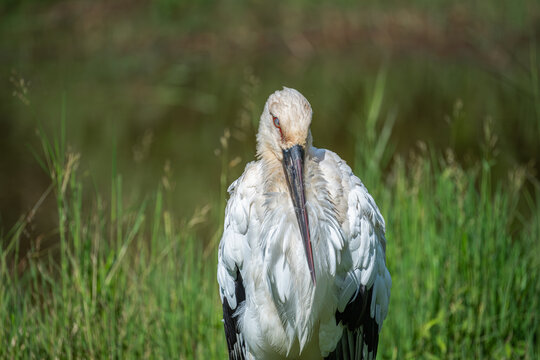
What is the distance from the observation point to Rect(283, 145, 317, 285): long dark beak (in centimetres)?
229

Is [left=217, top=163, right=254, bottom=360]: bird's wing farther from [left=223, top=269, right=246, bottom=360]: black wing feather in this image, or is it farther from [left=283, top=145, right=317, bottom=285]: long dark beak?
[left=283, top=145, right=317, bottom=285]: long dark beak

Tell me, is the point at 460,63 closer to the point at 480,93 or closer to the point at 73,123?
the point at 480,93

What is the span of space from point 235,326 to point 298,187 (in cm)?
72

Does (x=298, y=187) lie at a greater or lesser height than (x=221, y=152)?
lesser

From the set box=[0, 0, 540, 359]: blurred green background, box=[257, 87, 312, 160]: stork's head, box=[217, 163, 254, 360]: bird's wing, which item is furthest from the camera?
box=[0, 0, 540, 359]: blurred green background

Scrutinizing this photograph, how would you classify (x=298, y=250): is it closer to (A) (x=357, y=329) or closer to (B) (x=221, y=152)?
(A) (x=357, y=329)

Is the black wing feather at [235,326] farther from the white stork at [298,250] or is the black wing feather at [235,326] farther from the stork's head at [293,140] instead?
the stork's head at [293,140]

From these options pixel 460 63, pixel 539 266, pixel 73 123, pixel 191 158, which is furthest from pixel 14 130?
pixel 460 63

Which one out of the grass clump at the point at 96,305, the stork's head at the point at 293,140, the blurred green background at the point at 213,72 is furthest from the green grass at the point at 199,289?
the blurred green background at the point at 213,72

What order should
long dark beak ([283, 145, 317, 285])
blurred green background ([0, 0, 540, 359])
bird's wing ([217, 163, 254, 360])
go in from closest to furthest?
long dark beak ([283, 145, 317, 285]) → bird's wing ([217, 163, 254, 360]) → blurred green background ([0, 0, 540, 359])

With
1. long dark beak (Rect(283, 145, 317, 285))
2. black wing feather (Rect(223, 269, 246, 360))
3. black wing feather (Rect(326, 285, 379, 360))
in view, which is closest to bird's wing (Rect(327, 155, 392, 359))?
black wing feather (Rect(326, 285, 379, 360))

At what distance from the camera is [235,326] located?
275cm

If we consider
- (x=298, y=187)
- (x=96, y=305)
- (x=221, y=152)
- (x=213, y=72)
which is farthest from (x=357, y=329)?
(x=213, y=72)

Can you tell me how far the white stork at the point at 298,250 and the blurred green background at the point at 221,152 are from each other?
1.94ft
